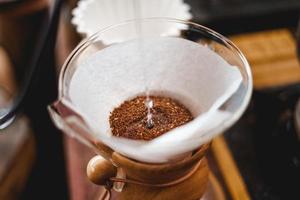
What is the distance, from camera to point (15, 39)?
211 cm

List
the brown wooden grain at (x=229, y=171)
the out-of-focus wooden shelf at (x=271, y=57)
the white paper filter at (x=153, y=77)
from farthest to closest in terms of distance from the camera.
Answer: the out-of-focus wooden shelf at (x=271, y=57), the brown wooden grain at (x=229, y=171), the white paper filter at (x=153, y=77)

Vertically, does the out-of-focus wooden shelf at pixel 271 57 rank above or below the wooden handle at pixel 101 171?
below

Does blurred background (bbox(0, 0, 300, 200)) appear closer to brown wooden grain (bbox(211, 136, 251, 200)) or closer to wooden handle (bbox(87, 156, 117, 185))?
brown wooden grain (bbox(211, 136, 251, 200))

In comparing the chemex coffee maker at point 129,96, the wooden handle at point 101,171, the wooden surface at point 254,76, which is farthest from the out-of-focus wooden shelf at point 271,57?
the wooden handle at point 101,171

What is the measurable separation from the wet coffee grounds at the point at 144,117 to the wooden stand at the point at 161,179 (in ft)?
0.20

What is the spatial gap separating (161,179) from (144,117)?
116 mm

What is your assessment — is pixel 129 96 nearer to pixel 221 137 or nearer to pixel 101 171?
pixel 101 171

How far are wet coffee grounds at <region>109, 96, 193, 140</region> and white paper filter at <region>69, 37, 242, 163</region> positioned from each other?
0.01 meters

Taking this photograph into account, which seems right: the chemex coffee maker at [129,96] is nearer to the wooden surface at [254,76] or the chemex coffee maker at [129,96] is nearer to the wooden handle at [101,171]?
the wooden handle at [101,171]

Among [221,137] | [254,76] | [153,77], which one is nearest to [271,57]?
[254,76]

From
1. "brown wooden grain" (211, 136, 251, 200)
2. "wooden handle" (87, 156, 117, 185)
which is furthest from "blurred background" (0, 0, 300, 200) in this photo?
"wooden handle" (87, 156, 117, 185)

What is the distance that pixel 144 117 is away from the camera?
2.46 ft

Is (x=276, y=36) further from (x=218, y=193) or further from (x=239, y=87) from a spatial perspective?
(x=239, y=87)

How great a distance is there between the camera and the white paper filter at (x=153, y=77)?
0.72 metres
